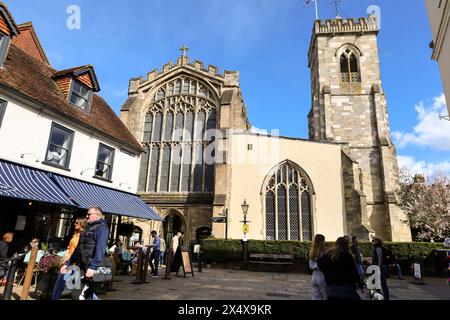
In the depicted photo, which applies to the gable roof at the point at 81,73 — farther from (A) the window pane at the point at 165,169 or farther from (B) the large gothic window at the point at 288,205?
(B) the large gothic window at the point at 288,205

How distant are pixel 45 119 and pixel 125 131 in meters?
5.63

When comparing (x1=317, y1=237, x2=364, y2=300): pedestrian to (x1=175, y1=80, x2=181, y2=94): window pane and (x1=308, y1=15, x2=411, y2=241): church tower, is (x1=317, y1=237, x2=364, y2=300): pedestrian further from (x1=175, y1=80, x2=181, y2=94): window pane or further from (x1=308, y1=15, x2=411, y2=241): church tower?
(x1=175, y1=80, x2=181, y2=94): window pane

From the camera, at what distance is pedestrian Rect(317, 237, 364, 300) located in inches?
129

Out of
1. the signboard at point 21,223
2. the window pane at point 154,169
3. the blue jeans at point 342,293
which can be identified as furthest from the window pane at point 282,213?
the blue jeans at point 342,293

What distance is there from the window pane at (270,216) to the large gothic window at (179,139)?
13.8 ft

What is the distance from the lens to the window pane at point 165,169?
2028cm

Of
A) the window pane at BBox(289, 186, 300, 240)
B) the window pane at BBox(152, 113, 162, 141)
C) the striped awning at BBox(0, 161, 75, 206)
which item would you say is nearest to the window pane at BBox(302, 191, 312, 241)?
the window pane at BBox(289, 186, 300, 240)

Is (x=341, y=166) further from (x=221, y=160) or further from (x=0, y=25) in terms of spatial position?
(x=0, y=25)

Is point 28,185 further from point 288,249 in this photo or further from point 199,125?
point 199,125

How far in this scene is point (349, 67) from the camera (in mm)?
24125

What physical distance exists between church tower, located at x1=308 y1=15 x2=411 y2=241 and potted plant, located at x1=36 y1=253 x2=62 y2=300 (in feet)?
51.3

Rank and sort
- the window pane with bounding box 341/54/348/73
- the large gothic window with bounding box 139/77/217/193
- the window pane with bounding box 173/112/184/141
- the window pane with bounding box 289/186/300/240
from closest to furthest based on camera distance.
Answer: the window pane with bounding box 289/186/300/240 < the large gothic window with bounding box 139/77/217/193 < the window pane with bounding box 173/112/184/141 < the window pane with bounding box 341/54/348/73

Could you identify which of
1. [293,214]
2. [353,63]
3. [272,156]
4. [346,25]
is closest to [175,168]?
[272,156]

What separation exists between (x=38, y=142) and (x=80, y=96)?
12.8 ft
